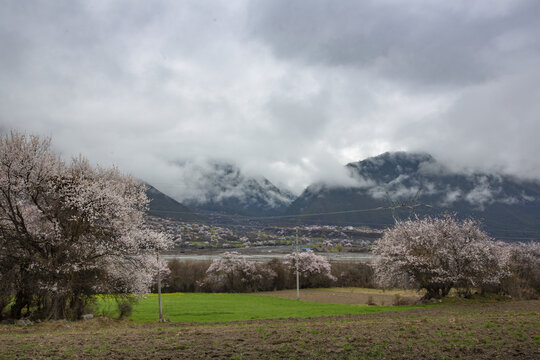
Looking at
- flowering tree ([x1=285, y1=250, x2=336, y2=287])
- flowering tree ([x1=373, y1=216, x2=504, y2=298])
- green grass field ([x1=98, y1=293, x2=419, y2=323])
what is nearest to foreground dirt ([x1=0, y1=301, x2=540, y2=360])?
green grass field ([x1=98, y1=293, x2=419, y2=323])

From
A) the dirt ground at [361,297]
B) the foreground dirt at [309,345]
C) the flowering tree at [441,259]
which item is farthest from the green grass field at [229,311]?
the foreground dirt at [309,345]

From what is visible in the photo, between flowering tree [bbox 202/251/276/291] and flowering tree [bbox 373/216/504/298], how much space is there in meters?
41.1

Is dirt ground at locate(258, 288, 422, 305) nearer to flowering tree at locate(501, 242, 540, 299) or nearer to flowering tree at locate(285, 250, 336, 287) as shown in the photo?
flowering tree at locate(501, 242, 540, 299)

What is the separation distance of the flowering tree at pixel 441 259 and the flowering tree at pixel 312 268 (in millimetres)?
40436

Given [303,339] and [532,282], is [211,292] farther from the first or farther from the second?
[303,339]

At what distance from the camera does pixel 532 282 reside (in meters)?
50.4

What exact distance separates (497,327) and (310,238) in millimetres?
123329

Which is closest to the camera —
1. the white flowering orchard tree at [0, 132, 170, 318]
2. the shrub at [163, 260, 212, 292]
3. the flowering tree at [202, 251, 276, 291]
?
the white flowering orchard tree at [0, 132, 170, 318]

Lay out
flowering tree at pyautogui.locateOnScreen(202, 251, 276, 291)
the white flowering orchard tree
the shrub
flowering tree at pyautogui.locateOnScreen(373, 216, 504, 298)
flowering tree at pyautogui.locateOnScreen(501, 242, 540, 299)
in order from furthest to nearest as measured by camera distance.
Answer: the shrub, flowering tree at pyautogui.locateOnScreen(202, 251, 276, 291), flowering tree at pyautogui.locateOnScreen(501, 242, 540, 299), flowering tree at pyautogui.locateOnScreen(373, 216, 504, 298), the white flowering orchard tree

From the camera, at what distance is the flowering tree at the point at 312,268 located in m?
83.6

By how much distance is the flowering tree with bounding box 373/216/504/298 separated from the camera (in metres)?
39.9

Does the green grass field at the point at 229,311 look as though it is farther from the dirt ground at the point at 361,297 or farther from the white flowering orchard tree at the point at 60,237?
the dirt ground at the point at 361,297

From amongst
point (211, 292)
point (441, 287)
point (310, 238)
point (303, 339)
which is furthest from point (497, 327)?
point (310, 238)

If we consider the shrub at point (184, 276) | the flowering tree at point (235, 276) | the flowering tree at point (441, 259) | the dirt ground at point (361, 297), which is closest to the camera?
the flowering tree at point (441, 259)
